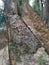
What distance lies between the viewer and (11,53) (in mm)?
1775

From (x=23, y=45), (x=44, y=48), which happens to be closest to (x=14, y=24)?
(x=23, y=45)

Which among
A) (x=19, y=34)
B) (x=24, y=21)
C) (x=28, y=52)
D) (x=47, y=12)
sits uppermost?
(x=24, y=21)

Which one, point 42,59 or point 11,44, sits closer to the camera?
point 11,44

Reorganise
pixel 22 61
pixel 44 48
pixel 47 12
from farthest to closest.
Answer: pixel 47 12
pixel 22 61
pixel 44 48

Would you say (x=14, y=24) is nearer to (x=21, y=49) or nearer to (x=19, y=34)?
(x=19, y=34)

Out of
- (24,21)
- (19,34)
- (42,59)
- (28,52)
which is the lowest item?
(42,59)

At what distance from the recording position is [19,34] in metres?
1.79

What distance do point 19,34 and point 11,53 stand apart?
7.2 inches

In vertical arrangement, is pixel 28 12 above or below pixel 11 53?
above

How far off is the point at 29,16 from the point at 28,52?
33cm

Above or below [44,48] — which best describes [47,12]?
below

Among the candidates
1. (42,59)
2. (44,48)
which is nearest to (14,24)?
(44,48)

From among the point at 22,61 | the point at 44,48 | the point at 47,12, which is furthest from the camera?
the point at 47,12

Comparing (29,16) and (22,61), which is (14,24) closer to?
(29,16)
